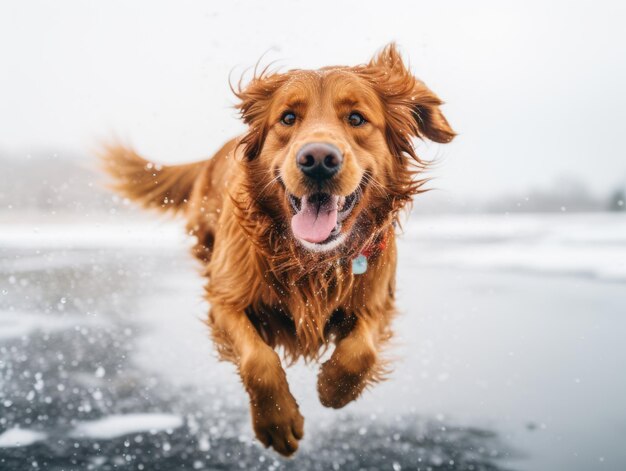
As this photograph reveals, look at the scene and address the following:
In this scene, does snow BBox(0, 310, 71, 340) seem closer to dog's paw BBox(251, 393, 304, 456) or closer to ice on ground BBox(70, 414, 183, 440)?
ice on ground BBox(70, 414, 183, 440)

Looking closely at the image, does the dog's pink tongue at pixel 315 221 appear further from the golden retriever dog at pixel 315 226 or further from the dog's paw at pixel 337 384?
the dog's paw at pixel 337 384

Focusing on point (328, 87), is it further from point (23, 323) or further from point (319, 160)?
point (23, 323)

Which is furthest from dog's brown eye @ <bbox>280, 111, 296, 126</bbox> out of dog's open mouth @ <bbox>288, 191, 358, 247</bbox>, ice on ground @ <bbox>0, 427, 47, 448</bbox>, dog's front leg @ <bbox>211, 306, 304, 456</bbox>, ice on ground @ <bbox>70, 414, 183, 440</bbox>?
ice on ground @ <bbox>0, 427, 47, 448</bbox>

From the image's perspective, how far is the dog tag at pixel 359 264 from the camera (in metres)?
2.75

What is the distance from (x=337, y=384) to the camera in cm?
273

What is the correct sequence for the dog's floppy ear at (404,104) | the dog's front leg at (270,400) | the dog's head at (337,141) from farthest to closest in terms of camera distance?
the dog's floppy ear at (404,104), the dog's front leg at (270,400), the dog's head at (337,141)

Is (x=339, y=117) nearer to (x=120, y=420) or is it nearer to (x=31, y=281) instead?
(x=120, y=420)

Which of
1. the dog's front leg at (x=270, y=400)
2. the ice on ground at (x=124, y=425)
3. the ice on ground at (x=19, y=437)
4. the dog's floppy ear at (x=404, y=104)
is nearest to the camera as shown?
the dog's front leg at (x=270, y=400)

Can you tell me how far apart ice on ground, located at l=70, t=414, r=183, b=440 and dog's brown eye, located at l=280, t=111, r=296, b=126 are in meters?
3.33

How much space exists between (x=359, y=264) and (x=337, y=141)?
69cm

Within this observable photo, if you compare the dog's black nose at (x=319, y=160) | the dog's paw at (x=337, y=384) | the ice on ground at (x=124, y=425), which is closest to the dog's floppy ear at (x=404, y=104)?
the dog's black nose at (x=319, y=160)

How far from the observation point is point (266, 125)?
269 cm

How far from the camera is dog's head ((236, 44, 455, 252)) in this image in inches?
90.0

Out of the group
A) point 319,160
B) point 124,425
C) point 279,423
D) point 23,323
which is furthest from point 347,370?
point 23,323
